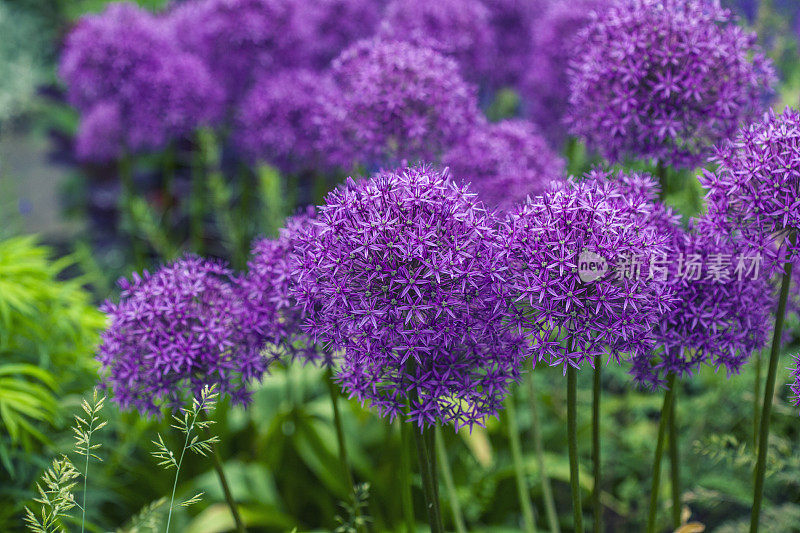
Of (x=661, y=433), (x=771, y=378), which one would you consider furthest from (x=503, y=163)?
(x=771, y=378)

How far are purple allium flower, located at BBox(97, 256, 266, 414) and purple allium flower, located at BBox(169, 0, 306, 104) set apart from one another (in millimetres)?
2582

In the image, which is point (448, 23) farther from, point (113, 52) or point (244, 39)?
point (113, 52)

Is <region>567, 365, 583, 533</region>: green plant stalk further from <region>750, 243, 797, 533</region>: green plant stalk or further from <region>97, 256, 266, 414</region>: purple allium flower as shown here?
<region>97, 256, 266, 414</region>: purple allium flower

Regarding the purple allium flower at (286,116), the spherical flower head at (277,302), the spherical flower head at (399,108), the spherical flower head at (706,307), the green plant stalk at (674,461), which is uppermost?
the purple allium flower at (286,116)

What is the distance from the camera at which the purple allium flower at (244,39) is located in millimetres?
4695

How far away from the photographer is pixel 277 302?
2611 millimetres

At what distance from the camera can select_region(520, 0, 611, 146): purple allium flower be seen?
4.36m

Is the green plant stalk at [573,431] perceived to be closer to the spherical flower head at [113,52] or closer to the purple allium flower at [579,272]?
the purple allium flower at [579,272]

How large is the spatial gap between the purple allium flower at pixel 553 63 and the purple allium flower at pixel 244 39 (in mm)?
1644

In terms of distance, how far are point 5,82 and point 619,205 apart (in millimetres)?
8778

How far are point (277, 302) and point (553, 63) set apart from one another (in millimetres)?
2819

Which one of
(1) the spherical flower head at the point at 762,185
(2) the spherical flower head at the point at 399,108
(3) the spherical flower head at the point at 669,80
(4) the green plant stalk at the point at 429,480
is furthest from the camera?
(2) the spherical flower head at the point at 399,108

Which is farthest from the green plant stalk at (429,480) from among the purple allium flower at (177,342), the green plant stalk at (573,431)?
the purple allium flower at (177,342)

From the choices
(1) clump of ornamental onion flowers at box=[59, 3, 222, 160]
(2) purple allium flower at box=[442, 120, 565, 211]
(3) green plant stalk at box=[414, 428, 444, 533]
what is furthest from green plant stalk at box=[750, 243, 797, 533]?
(1) clump of ornamental onion flowers at box=[59, 3, 222, 160]
